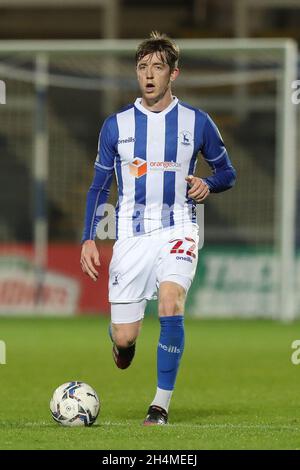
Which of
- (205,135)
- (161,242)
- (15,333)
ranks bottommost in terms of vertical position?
(161,242)

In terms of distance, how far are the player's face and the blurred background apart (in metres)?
8.01

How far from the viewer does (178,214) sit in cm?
699

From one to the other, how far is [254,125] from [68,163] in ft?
9.75

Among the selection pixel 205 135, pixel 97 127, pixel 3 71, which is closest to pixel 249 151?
pixel 97 127

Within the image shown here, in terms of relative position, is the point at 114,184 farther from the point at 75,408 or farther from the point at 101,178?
the point at 75,408

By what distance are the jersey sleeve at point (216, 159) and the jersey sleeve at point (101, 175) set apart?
52 cm

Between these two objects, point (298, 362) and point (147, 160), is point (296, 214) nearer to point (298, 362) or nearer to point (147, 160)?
point (298, 362)

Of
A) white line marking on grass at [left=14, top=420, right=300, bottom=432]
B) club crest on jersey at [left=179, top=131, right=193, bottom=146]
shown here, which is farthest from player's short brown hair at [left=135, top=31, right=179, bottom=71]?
white line marking on grass at [left=14, top=420, right=300, bottom=432]

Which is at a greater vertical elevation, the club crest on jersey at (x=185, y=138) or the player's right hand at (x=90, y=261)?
the club crest on jersey at (x=185, y=138)

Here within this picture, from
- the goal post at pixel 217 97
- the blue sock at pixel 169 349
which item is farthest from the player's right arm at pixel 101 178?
the goal post at pixel 217 97

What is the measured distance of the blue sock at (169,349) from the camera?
6.64 meters

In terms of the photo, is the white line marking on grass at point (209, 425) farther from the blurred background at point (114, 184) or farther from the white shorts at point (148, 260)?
the blurred background at point (114, 184)

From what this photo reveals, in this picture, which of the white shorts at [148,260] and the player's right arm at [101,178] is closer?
the white shorts at [148,260]
